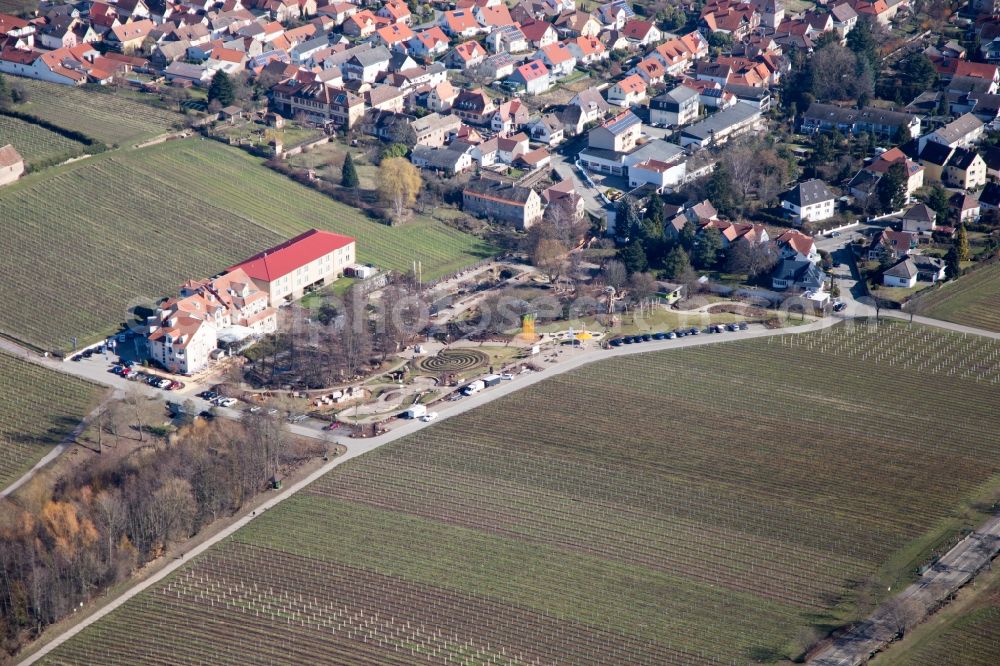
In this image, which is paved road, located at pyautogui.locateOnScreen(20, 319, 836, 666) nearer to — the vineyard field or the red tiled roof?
the red tiled roof

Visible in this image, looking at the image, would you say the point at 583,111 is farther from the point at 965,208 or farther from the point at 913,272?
the point at 913,272

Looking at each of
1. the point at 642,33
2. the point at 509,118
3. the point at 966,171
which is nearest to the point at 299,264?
the point at 509,118

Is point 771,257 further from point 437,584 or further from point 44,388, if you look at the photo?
point 44,388

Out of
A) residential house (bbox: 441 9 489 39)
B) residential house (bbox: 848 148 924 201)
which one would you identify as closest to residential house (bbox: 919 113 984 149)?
residential house (bbox: 848 148 924 201)

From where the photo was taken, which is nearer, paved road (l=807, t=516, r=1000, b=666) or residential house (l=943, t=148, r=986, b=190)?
paved road (l=807, t=516, r=1000, b=666)

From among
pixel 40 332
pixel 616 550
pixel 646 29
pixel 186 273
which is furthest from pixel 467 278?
pixel 646 29

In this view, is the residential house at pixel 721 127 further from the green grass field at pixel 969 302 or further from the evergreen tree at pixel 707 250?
the green grass field at pixel 969 302

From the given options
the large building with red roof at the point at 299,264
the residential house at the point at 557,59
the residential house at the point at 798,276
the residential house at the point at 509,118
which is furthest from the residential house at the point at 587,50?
the residential house at the point at 798,276
